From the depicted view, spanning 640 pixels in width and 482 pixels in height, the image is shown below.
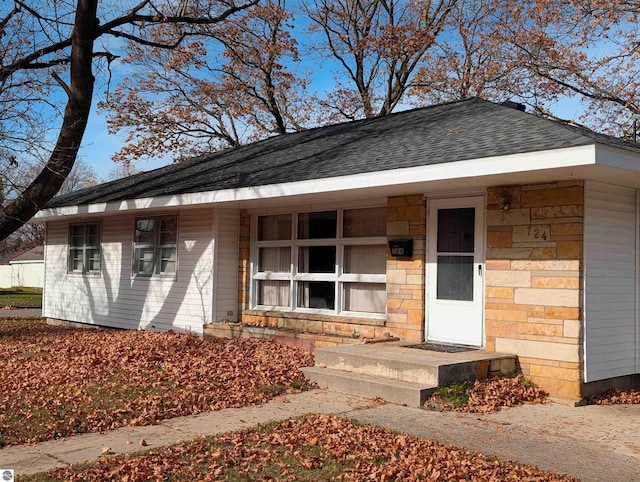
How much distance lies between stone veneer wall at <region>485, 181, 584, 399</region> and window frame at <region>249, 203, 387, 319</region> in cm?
201

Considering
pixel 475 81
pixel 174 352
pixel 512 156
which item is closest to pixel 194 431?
pixel 174 352

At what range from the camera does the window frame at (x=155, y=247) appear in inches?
502

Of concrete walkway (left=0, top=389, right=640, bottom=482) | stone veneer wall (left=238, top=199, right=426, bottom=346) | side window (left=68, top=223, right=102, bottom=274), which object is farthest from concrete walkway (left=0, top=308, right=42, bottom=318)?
concrete walkway (left=0, top=389, right=640, bottom=482)

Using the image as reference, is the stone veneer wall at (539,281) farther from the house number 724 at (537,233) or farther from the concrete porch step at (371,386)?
the concrete porch step at (371,386)

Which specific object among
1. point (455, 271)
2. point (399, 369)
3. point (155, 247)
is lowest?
point (399, 369)

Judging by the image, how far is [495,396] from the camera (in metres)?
7.15

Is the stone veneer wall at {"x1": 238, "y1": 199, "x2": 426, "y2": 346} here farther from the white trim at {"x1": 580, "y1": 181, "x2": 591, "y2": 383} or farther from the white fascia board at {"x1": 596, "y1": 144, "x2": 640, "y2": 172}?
the white fascia board at {"x1": 596, "y1": 144, "x2": 640, "y2": 172}

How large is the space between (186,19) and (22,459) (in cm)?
1075

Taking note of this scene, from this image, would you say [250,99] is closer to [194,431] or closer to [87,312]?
[87,312]

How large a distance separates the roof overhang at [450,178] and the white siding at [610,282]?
299mm

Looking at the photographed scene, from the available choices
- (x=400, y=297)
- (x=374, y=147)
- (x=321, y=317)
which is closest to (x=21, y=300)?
(x=321, y=317)

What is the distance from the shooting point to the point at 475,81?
23.5 metres

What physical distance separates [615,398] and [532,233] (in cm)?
217

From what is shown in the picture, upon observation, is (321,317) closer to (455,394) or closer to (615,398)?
(455,394)
